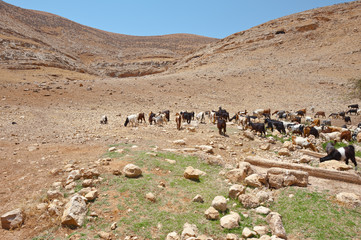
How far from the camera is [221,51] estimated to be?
4372 cm

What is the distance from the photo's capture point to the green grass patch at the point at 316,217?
4.07 metres

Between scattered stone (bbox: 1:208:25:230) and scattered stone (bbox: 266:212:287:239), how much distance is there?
5086 millimetres

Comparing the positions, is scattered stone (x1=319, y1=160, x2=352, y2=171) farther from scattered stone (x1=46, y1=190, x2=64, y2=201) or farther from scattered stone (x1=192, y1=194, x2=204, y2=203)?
scattered stone (x1=46, y1=190, x2=64, y2=201)

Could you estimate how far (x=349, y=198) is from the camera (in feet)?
15.9

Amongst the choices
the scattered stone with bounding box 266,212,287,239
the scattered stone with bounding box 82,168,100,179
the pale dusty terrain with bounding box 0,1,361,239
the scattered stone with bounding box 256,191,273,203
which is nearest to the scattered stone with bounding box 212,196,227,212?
the scattered stone with bounding box 266,212,287,239

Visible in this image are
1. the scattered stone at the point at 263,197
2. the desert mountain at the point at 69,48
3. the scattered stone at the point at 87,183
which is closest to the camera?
the scattered stone at the point at 263,197

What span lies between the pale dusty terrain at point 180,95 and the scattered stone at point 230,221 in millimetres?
2685

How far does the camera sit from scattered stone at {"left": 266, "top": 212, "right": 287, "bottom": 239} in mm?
4047

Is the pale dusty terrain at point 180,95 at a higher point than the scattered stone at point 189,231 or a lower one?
higher

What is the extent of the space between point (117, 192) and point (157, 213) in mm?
1221

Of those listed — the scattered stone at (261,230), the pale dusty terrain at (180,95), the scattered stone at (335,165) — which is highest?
the pale dusty terrain at (180,95)

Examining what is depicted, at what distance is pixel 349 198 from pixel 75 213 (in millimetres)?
6070

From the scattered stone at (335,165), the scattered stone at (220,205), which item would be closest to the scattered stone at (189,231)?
the scattered stone at (220,205)

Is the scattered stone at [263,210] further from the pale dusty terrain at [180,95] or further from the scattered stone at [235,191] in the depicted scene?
the pale dusty terrain at [180,95]
